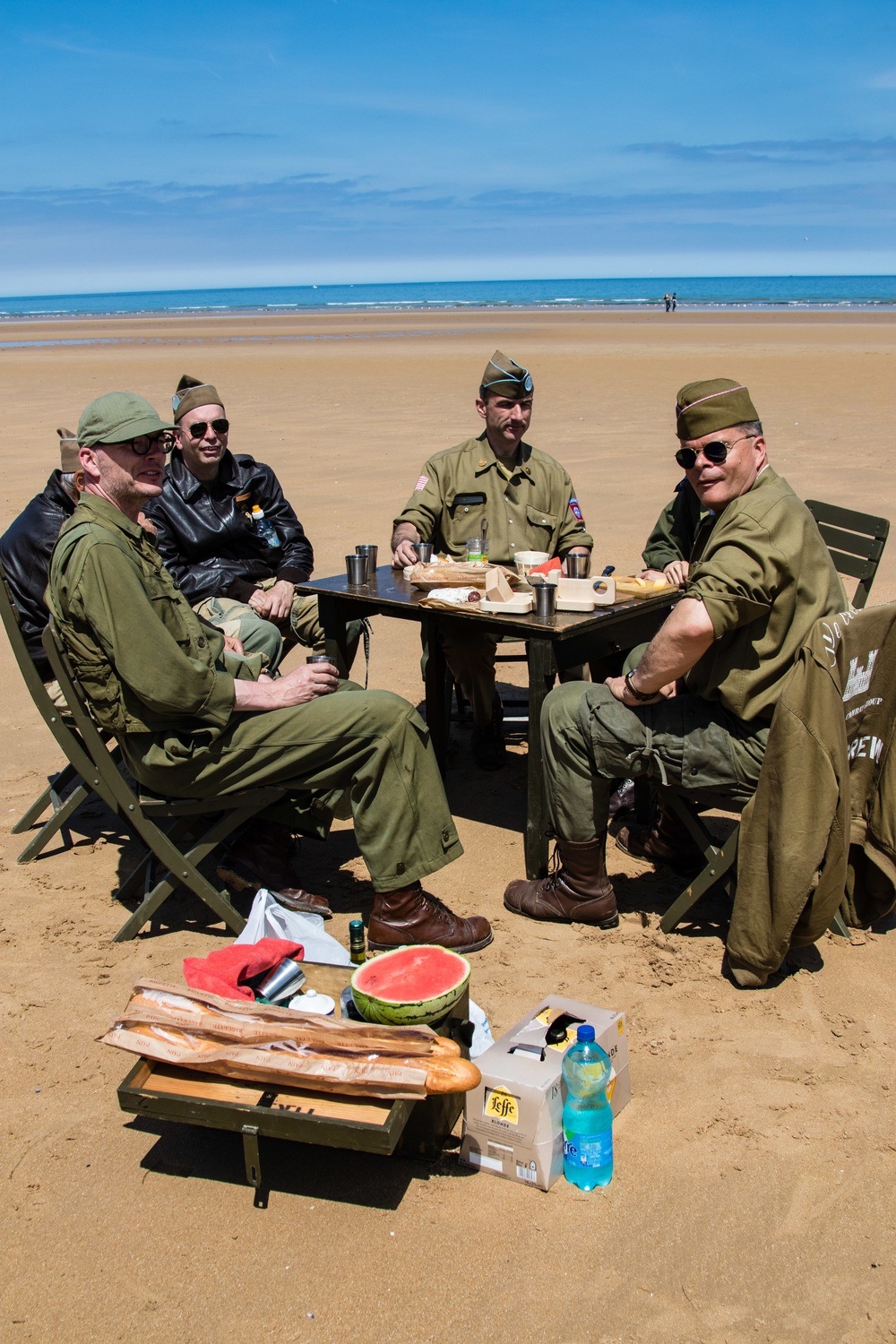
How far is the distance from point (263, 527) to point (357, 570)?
120 cm

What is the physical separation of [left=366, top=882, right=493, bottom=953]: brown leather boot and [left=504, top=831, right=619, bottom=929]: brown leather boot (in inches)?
13.4

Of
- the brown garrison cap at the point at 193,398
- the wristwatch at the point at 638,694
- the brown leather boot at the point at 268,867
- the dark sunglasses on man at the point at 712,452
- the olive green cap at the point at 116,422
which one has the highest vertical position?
the olive green cap at the point at 116,422

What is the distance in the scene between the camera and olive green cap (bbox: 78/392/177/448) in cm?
354

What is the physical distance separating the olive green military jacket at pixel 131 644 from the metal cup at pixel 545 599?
120cm

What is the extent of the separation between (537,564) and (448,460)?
3.56 feet

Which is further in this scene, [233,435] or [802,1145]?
[233,435]

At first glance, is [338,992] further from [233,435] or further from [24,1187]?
[233,435]

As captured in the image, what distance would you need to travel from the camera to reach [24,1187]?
285 centimetres

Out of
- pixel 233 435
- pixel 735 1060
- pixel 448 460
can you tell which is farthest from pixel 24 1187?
pixel 233 435

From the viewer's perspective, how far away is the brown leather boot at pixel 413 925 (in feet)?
12.4

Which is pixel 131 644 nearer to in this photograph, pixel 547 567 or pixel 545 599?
pixel 545 599

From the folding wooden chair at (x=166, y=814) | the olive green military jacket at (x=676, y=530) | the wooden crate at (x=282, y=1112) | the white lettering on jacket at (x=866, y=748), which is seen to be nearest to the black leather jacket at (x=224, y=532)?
the olive green military jacket at (x=676, y=530)

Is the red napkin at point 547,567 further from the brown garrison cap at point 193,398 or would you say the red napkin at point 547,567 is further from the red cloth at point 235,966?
the red cloth at point 235,966

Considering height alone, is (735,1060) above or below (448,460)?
below
